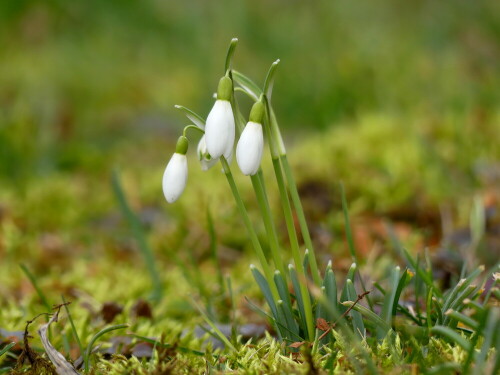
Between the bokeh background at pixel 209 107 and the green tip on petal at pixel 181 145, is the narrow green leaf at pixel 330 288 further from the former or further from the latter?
the bokeh background at pixel 209 107

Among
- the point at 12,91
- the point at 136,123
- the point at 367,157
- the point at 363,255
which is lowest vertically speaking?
the point at 363,255

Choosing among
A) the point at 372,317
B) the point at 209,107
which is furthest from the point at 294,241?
the point at 209,107

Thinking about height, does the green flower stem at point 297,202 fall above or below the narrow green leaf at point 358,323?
above

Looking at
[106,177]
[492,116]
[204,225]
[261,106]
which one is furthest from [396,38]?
[261,106]

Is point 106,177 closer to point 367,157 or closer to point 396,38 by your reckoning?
point 367,157

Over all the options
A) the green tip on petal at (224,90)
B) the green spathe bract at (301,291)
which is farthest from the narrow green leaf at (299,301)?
the green tip on petal at (224,90)
